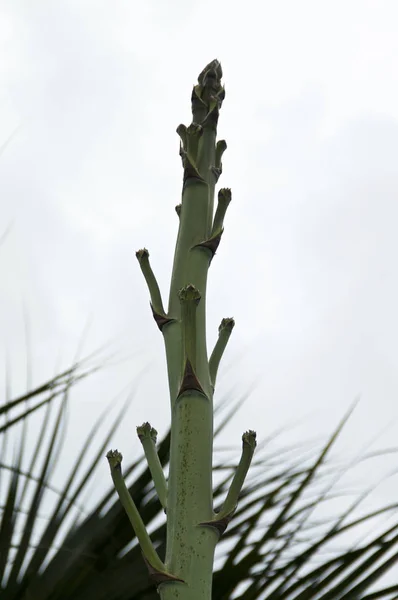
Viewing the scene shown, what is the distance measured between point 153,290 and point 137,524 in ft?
0.88

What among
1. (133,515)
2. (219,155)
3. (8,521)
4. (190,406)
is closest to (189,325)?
(190,406)

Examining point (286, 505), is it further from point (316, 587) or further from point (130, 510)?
point (130, 510)

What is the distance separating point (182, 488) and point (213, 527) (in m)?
0.05

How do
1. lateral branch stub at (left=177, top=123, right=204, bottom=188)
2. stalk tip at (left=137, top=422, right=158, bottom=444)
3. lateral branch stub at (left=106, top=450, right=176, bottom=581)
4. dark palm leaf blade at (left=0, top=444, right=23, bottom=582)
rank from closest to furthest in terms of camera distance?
1. lateral branch stub at (left=106, top=450, right=176, bottom=581)
2. stalk tip at (left=137, top=422, right=158, bottom=444)
3. lateral branch stub at (left=177, top=123, right=204, bottom=188)
4. dark palm leaf blade at (left=0, top=444, right=23, bottom=582)

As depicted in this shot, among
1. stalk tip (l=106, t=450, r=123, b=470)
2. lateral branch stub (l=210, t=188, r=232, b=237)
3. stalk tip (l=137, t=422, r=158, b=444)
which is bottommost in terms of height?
stalk tip (l=106, t=450, r=123, b=470)

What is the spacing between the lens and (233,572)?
117 centimetres

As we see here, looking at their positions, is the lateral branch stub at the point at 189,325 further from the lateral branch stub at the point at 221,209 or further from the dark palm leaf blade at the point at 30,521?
the dark palm leaf blade at the point at 30,521

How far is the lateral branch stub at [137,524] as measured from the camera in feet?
2.07

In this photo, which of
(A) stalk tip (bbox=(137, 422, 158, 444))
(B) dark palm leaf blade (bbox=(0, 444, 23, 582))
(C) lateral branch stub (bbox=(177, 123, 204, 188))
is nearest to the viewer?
(A) stalk tip (bbox=(137, 422, 158, 444))

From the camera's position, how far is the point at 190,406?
711mm

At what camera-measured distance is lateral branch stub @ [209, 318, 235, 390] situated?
0.79m

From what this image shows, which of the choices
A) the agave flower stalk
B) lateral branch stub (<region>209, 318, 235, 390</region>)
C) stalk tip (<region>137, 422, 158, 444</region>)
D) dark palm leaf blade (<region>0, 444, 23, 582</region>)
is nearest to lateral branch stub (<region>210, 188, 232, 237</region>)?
the agave flower stalk

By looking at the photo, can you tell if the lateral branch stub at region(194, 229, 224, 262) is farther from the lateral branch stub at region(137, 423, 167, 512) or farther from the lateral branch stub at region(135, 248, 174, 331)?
the lateral branch stub at region(137, 423, 167, 512)

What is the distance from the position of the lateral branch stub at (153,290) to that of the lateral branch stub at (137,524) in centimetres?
15
